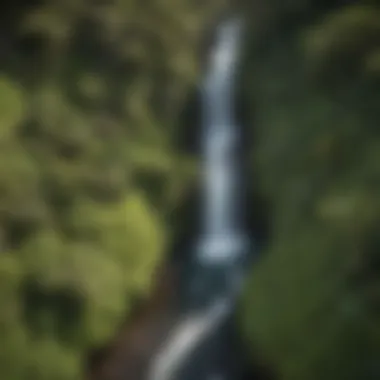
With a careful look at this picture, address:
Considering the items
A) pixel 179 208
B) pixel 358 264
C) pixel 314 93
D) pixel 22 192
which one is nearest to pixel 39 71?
pixel 22 192

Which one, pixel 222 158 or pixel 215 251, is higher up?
pixel 222 158

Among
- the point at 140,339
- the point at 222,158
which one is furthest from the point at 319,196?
the point at 140,339

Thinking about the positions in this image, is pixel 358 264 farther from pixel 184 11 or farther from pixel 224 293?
pixel 184 11

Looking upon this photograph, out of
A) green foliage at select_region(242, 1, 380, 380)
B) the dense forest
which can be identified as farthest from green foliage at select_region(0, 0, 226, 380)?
green foliage at select_region(242, 1, 380, 380)

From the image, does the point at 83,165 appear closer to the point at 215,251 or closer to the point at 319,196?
the point at 215,251

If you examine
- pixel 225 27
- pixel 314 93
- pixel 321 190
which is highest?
pixel 225 27
